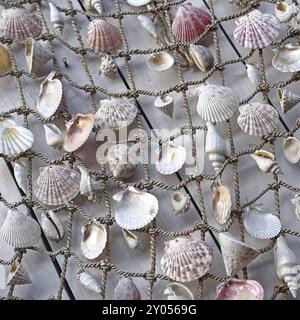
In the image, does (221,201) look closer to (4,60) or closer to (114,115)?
(114,115)

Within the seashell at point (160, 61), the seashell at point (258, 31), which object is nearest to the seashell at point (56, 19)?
the seashell at point (160, 61)

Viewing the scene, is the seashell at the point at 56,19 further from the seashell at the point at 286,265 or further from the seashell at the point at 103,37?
the seashell at the point at 286,265

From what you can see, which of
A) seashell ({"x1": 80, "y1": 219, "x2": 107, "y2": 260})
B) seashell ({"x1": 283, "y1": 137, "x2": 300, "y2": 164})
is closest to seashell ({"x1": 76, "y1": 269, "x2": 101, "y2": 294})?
seashell ({"x1": 80, "y1": 219, "x2": 107, "y2": 260})

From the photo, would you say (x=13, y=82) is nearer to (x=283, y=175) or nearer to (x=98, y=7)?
(x=98, y=7)

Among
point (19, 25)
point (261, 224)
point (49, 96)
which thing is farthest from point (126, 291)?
point (19, 25)

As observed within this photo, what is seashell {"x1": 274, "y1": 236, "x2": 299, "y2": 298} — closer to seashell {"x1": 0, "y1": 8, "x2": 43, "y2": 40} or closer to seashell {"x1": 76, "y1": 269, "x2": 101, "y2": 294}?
seashell {"x1": 76, "y1": 269, "x2": 101, "y2": 294}
